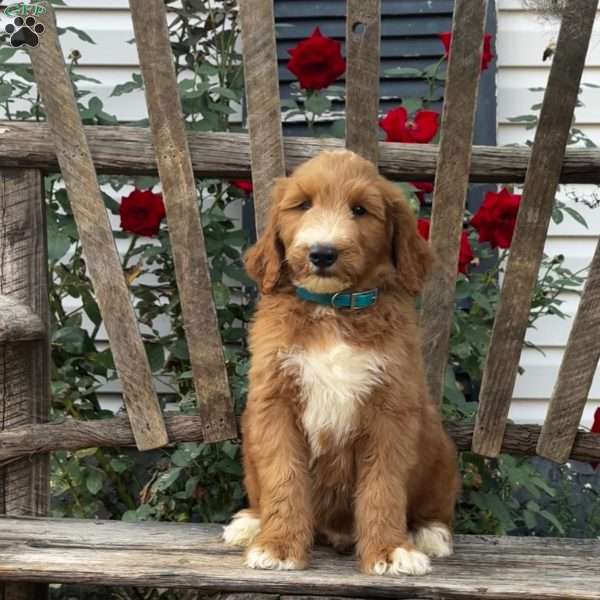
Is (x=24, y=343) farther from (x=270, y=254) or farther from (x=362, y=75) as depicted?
(x=362, y=75)

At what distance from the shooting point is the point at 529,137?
16.5 feet

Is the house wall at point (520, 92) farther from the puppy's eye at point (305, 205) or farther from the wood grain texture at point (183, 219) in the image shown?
the puppy's eye at point (305, 205)

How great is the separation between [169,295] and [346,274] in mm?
1637

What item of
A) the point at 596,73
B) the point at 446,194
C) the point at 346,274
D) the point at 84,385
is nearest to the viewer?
the point at 346,274

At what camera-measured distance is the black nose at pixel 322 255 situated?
2.86 metres

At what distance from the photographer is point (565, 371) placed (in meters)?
3.55

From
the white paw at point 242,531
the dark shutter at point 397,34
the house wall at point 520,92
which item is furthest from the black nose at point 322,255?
the house wall at point 520,92

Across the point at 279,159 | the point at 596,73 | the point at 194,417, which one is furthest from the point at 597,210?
the point at 194,417

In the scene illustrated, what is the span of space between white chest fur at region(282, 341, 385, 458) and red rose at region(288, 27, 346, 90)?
46.8 inches

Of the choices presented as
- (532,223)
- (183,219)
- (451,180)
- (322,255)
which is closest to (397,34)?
(451,180)

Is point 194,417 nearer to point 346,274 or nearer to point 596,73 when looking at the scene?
point 346,274

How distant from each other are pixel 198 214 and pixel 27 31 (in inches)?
34.1

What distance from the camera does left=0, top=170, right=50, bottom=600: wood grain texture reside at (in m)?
3.59

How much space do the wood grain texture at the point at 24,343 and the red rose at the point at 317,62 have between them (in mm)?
1038
